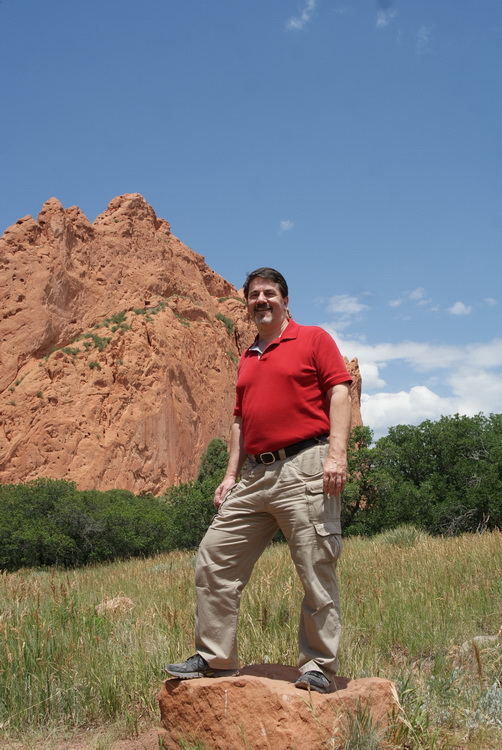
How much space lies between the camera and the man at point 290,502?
9.93 feet

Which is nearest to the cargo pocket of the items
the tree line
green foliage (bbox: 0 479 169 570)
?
the tree line

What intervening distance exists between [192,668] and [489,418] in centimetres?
1816

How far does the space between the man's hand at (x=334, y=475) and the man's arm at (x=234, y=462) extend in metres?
0.73

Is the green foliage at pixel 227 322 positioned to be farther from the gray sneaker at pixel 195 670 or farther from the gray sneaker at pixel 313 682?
the gray sneaker at pixel 313 682

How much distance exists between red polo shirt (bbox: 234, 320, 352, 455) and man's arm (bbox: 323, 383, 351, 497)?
77 millimetres

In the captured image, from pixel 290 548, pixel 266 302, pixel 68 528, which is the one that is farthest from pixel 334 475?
pixel 68 528

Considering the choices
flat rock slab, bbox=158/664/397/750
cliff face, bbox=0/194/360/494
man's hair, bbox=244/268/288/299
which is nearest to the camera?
flat rock slab, bbox=158/664/397/750

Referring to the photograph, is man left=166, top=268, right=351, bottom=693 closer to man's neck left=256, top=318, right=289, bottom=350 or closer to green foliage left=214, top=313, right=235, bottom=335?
man's neck left=256, top=318, right=289, bottom=350

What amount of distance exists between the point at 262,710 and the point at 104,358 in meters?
33.3

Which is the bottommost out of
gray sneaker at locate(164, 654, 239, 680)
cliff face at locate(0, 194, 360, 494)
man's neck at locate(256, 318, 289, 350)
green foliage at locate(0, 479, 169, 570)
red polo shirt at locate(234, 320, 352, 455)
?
green foliage at locate(0, 479, 169, 570)

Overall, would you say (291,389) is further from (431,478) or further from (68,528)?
(68,528)

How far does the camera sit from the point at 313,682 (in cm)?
291

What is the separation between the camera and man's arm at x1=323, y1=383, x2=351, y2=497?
10.0 feet

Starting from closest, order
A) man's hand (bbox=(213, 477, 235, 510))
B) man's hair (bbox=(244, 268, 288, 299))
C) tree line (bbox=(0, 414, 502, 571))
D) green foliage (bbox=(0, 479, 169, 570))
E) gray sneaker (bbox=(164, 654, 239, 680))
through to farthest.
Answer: gray sneaker (bbox=(164, 654, 239, 680)), man's hand (bbox=(213, 477, 235, 510)), man's hair (bbox=(244, 268, 288, 299)), tree line (bbox=(0, 414, 502, 571)), green foliage (bbox=(0, 479, 169, 570))
